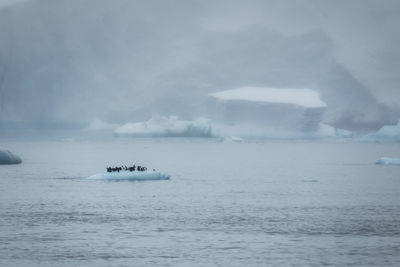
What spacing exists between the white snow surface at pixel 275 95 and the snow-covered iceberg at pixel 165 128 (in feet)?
15.4

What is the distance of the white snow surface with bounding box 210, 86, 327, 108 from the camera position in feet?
318

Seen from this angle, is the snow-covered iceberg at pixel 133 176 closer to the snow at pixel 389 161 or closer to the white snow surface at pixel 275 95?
the snow at pixel 389 161

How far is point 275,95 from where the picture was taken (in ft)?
334

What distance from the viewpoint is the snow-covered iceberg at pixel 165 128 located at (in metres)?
99.8

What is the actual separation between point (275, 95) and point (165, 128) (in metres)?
15.0

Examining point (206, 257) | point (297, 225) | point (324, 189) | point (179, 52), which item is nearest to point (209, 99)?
point (179, 52)

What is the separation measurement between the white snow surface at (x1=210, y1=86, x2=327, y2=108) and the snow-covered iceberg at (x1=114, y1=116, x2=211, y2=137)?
4.70 meters

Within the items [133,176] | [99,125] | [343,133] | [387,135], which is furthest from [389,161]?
[99,125]

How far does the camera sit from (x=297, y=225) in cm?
2872

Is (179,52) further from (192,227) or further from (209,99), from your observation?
(192,227)

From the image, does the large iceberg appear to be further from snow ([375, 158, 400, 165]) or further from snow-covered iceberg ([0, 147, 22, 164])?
snow-covered iceberg ([0, 147, 22, 164])

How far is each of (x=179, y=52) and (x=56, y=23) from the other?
1813 cm

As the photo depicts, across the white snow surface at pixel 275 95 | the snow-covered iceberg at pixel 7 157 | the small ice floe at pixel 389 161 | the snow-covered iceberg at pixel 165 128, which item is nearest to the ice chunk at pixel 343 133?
the white snow surface at pixel 275 95

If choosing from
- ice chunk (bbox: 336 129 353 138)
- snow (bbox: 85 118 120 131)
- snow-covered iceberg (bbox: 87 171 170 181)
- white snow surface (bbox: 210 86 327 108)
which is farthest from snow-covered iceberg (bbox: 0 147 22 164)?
ice chunk (bbox: 336 129 353 138)
